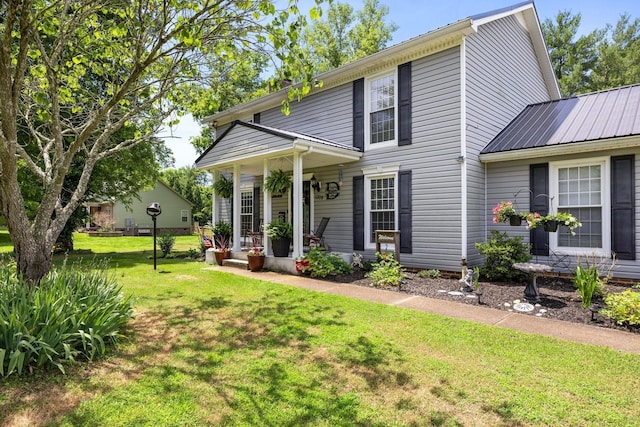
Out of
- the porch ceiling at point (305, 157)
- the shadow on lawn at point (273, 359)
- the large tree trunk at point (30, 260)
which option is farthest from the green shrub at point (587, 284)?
the large tree trunk at point (30, 260)

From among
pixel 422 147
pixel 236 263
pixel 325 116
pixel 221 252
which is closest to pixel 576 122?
pixel 422 147

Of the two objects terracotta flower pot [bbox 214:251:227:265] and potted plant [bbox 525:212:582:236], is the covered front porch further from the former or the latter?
potted plant [bbox 525:212:582:236]

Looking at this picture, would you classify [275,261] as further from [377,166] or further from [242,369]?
[242,369]

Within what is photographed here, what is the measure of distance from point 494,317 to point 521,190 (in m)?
4.10

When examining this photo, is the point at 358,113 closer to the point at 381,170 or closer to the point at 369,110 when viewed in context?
the point at 369,110

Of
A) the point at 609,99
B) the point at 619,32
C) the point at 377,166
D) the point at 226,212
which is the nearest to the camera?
the point at 609,99

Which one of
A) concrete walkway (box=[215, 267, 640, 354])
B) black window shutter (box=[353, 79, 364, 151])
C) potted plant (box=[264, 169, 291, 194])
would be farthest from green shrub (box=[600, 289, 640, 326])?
potted plant (box=[264, 169, 291, 194])

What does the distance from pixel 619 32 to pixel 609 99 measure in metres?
14.9

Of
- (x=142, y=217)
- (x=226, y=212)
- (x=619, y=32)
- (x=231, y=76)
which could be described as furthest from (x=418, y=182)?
(x=142, y=217)

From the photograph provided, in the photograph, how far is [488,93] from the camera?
28.5 ft

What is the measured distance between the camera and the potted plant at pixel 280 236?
873cm

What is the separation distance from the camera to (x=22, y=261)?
423 cm

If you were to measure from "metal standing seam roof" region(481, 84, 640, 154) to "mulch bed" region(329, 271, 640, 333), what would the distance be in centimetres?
289

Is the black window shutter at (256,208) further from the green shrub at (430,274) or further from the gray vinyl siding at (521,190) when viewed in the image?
the gray vinyl siding at (521,190)
